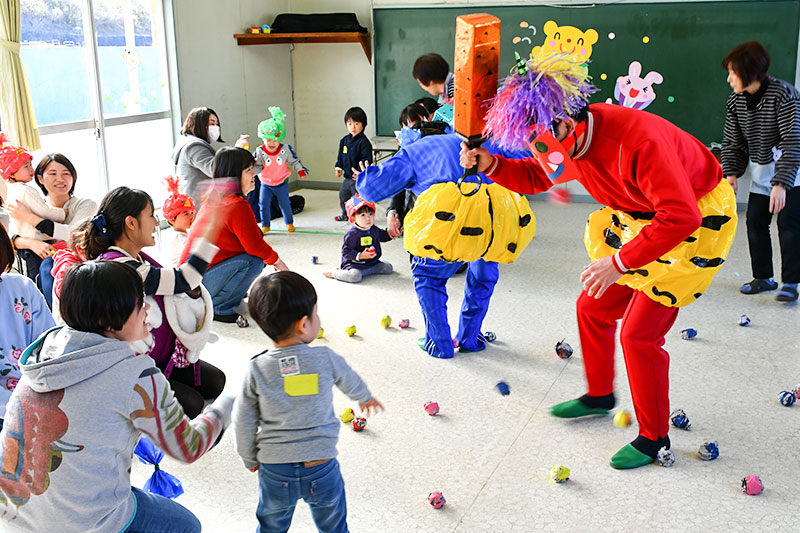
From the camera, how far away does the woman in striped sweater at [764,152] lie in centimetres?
438

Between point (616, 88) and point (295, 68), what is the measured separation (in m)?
3.73

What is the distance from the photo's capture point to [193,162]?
5031 millimetres

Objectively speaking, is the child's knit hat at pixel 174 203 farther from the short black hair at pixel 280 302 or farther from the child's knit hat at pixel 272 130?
the child's knit hat at pixel 272 130

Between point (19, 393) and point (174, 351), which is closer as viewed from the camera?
point (19, 393)

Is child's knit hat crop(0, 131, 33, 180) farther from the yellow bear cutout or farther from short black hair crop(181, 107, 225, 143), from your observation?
the yellow bear cutout

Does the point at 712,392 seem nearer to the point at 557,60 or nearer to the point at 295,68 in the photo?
the point at 557,60

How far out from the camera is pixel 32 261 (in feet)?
13.0

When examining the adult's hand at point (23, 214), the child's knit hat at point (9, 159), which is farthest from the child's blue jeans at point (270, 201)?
the adult's hand at point (23, 214)

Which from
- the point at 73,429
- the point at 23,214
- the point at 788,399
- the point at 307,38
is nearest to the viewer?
the point at 73,429

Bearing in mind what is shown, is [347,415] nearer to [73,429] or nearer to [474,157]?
[474,157]

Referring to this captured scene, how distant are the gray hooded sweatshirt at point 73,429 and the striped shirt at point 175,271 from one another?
105 centimetres

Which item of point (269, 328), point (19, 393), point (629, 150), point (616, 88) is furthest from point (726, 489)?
point (616, 88)

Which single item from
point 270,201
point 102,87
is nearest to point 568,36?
point 270,201

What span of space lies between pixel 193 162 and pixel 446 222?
227 cm
